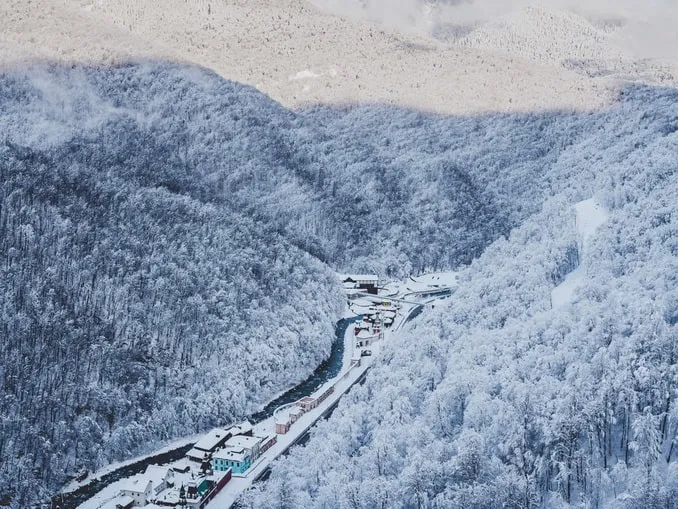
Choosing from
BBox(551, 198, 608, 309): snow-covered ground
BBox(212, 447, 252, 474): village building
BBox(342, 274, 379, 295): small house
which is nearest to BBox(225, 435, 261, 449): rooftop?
BBox(212, 447, 252, 474): village building

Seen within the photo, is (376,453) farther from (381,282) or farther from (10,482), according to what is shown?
(381,282)

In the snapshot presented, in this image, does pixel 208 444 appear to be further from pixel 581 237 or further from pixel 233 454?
pixel 581 237

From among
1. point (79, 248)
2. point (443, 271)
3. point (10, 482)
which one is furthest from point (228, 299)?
point (443, 271)

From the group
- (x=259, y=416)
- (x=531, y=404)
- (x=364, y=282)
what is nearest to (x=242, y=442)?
(x=259, y=416)

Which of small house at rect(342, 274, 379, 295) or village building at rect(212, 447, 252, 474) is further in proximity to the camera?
small house at rect(342, 274, 379, 295)

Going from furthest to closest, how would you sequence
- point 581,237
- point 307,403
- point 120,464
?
point 581,237, point 307,403, point 120,464

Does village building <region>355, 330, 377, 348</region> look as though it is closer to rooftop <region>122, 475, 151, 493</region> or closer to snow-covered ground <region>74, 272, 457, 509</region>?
snow-covered ground <region>74, 272, 457, 509</region>
